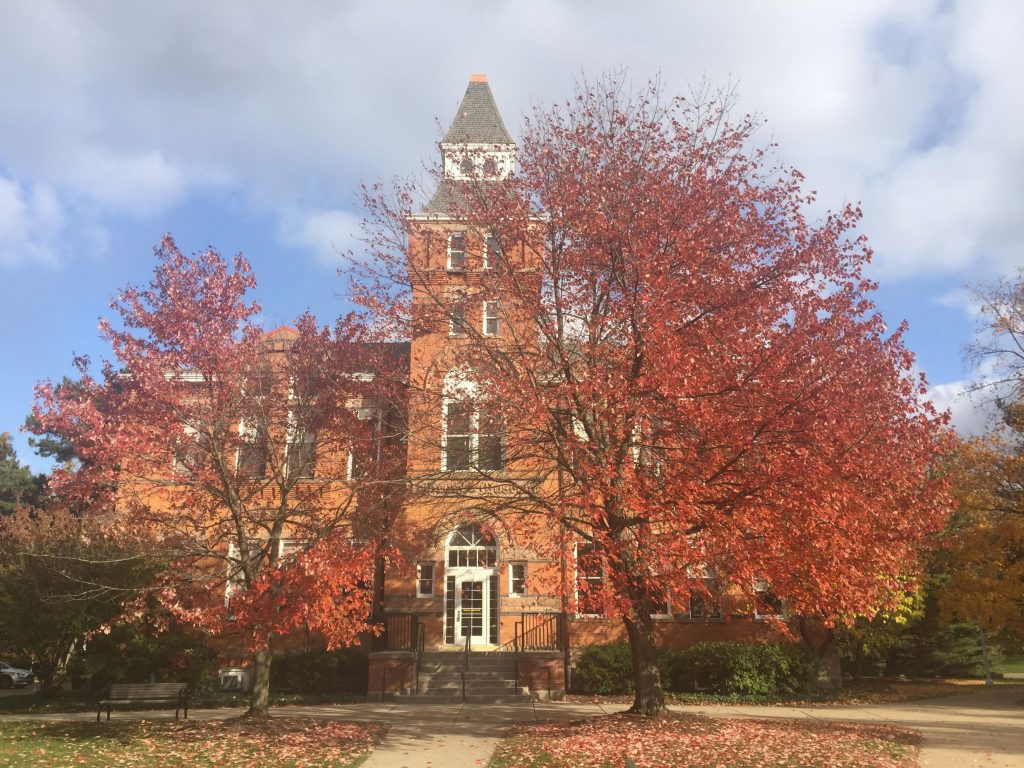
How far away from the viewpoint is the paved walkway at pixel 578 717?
1118cm

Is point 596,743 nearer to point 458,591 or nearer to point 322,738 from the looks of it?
point 322,738

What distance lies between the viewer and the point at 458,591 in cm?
2083

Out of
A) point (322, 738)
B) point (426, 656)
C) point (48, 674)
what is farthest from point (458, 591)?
point (48, 674)

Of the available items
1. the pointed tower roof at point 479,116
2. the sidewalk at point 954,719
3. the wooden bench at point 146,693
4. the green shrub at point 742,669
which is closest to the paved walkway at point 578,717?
the sidewalk at point 954,719

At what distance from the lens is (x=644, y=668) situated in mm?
13492

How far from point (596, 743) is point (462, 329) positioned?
7127mm

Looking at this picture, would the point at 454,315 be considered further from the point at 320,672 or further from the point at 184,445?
the point at 320,672

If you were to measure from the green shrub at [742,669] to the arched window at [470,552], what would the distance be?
5285mm

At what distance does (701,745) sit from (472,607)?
10140 mm

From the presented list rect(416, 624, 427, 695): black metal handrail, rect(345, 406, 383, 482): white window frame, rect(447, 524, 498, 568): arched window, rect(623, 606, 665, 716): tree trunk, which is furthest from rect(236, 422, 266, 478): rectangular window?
rect(623, 606, 665, 716): tree trunk

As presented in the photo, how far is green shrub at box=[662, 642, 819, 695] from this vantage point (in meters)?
18.5

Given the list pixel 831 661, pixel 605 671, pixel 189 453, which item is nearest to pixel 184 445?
pixel 189 453

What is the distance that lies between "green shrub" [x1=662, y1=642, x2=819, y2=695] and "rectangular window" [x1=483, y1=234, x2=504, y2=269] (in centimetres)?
1142

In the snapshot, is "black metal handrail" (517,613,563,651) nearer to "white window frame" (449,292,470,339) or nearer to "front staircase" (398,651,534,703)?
"front staircase" (398,651,534,703)
